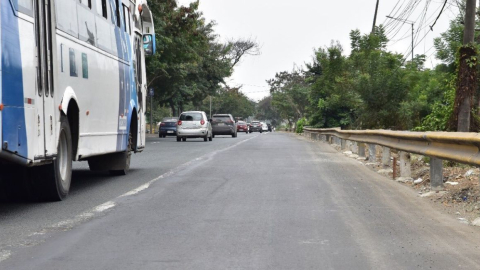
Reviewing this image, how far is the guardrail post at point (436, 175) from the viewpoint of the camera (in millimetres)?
11352

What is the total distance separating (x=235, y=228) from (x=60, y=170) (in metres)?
3.48

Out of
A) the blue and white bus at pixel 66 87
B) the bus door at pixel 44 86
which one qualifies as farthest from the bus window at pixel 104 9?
the bus door at pixel 44 86

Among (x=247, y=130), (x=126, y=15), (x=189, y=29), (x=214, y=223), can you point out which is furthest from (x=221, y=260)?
(x=247, y=130)

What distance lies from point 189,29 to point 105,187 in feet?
96.1

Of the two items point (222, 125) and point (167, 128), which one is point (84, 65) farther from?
point (167, 128)

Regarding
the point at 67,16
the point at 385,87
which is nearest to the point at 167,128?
the point at 385,87

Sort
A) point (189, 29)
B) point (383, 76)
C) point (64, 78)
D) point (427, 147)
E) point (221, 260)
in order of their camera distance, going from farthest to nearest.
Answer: point (189, 29), point (383, 76), point (427, 147), point (64, 78), point (221, 260)

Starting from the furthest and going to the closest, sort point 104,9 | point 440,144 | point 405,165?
point 405,165
point 104,9
point 440,144

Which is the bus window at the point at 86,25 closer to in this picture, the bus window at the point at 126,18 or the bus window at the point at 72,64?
the bus window at the point at 72,64

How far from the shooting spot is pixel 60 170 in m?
10.1

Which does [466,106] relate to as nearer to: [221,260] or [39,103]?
[39,103]

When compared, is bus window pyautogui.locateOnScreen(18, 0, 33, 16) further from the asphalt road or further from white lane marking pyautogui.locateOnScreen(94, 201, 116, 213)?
white lane marking pyautogui.locateOnScreen(94, 201, 116, 213)

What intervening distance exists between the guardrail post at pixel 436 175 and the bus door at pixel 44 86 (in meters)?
5.62

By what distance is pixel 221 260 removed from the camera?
5941 millimetres
